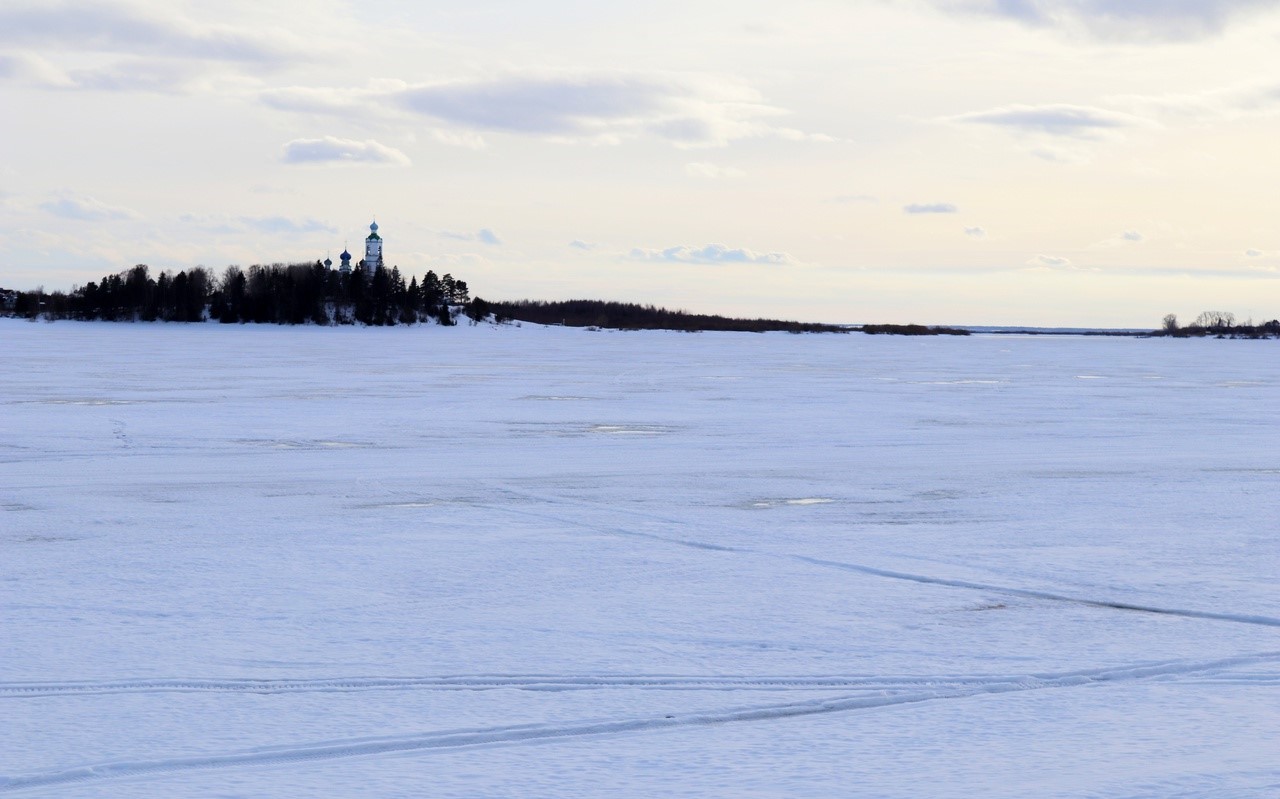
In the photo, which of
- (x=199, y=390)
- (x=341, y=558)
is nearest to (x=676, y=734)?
(x=341, y=558)

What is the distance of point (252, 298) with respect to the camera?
93.3 metres

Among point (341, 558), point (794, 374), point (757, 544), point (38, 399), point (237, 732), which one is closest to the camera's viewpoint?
point (237, 732)

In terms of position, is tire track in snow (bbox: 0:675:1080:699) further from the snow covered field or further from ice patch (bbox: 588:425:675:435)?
ice patch (bbox: 588:425:675:435)

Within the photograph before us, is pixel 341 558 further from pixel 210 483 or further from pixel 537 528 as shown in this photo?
pixel 210 483

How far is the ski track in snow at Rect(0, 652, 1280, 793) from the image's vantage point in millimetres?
3125

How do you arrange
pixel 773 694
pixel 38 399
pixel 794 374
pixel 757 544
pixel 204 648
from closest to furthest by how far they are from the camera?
pixel 773 694 < pixel 204 648 < pixel 757 544 < pixel 38 399 < pixel 794 374

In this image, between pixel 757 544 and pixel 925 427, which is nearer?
pixel 757 544

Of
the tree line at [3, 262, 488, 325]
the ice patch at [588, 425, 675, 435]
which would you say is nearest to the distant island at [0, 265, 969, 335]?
the tree line at [3, 262, 488, 325]

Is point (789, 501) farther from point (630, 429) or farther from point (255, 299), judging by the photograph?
point (255, 299)

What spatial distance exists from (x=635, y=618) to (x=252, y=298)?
93.5 meters

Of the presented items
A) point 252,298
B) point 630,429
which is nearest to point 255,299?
point 252,298

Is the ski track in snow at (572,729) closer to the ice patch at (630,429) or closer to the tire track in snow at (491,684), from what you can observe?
the tire track in snow at (491,684)

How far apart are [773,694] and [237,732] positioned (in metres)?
1.57

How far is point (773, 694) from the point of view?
384cm
